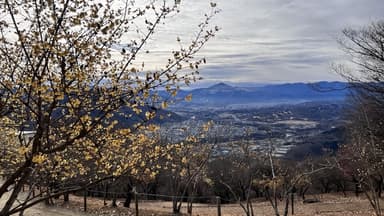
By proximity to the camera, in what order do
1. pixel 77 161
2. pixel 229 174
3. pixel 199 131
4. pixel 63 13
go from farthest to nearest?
pixel 229 174, pixel 199 131, pixel 77 161, pixel 63 13

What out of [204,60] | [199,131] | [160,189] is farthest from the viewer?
[160,189]

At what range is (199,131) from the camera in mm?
16156

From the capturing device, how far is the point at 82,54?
11.9 ft

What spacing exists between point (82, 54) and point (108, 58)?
16.8 inches

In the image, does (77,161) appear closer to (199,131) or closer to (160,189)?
(199,131)

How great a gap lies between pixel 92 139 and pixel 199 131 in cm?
1231

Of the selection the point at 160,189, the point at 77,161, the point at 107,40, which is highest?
the point at 107,40

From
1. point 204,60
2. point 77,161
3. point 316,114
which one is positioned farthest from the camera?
point 316,114

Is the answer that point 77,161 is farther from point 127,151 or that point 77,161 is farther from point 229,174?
point 229,174

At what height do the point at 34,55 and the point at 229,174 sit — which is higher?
the point at 34,55

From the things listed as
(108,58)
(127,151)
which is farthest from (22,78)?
(127,151)

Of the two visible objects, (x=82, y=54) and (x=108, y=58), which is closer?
(x=82, y=54)

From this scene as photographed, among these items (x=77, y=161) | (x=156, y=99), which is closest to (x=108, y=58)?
(x=156, y=99)

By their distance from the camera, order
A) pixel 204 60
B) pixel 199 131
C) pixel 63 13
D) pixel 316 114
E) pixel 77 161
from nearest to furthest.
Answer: pixel 63 13 < pixel 204 60 < pixel 77 161 < pixel 199 131 < pixel 316 114
